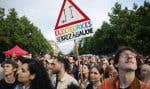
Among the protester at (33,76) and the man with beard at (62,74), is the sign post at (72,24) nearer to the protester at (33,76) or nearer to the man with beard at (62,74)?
the man with beard at (62,74)

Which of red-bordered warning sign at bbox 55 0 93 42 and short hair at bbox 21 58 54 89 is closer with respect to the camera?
short hair at bbox 21 58 54 89

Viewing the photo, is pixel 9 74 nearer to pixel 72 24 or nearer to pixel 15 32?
pixel 72 24

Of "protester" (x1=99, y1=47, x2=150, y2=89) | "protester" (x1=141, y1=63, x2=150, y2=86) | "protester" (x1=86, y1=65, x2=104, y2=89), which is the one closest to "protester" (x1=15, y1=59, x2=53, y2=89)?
"protester" (x1=99, y1=47, x2=150, y2=89)

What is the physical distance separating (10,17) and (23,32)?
261 inches

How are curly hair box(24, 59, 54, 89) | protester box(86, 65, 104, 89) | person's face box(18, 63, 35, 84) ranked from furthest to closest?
protester box(86, 65, 104, 89), person's face box(18, 63, 35, 84), curly hair box(24, 59, 54, 89)

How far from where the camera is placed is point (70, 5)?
32.5 feet

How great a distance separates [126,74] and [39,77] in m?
1.25

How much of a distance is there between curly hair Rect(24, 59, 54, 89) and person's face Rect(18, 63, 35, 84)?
4 centimetres

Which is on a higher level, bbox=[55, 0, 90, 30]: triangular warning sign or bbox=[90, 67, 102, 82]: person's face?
bbox=[55, 0, 90, 30]: triangular warning sign

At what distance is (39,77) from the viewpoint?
659 centimetres

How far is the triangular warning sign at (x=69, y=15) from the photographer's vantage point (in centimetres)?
974

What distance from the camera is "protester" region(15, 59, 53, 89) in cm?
654

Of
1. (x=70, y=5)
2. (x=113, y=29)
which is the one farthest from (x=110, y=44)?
(x=70, y=5)

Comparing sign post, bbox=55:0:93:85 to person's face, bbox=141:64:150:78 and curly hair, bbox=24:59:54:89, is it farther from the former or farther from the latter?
curly hair, bbox=24:59:54:89
